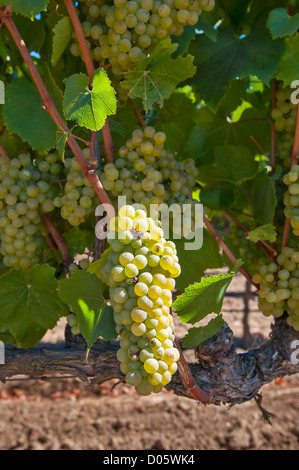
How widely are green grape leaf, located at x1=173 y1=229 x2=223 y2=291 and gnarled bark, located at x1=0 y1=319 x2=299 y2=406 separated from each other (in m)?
0.20

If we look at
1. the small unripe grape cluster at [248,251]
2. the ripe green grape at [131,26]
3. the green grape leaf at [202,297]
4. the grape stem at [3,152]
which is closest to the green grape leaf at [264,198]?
the small unripe grape cluster at [248,251]

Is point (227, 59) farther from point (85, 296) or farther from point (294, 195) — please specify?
Result: point (85, 296)

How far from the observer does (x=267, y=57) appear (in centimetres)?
144

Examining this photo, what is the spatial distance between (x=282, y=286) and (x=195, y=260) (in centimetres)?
29

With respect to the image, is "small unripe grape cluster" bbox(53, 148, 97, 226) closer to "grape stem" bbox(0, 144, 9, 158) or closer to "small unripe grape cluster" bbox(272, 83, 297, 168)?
"grape stem" bbox(0, 144, 9, 158)

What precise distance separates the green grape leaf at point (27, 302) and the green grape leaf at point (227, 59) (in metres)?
0.75

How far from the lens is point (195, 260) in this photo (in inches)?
62.3

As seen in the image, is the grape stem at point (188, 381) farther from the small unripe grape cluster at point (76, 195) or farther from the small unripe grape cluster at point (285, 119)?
the small unripe grape cluster at point (285, 119)

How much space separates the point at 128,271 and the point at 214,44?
0.93 metres

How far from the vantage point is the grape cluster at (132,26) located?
116cm

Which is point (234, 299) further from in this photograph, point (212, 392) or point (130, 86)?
point (130, 86)

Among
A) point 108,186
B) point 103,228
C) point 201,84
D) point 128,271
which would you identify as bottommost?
point 128,271
